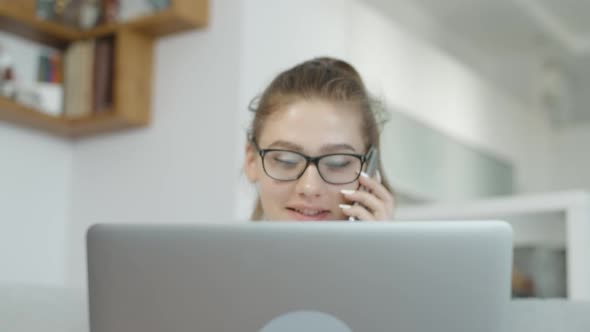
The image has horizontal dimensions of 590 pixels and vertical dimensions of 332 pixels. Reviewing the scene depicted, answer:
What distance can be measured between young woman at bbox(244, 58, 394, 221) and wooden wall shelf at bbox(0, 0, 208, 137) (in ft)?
3.95

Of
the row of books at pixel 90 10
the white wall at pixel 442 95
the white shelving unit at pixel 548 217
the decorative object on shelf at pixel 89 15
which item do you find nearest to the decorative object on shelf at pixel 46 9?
the row of books at pixel 90 10

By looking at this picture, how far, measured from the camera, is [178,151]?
2.64 meters

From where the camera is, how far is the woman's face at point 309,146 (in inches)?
49.6

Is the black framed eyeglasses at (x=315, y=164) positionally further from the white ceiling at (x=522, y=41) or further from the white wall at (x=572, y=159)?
the white wall at (x=572, y=159)

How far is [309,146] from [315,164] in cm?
4

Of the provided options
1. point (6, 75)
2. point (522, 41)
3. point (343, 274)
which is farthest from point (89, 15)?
point (522, 41)

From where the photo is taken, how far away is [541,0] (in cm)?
448

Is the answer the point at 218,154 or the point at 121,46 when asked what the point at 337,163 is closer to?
the point at 218,154

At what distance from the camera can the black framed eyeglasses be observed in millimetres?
1246

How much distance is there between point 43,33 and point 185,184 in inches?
29.7

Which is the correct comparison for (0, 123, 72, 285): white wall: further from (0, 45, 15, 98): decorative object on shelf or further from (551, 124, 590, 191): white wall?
(551, 124, 590, 191): white wall

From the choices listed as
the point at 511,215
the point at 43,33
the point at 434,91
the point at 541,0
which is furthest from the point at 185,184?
the point at 541,0

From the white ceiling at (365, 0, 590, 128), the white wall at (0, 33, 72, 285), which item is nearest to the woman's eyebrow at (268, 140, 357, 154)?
the white wall at (0, 33, 72, 285)

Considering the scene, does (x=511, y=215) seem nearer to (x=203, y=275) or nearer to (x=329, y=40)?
(x=329, y=40)
